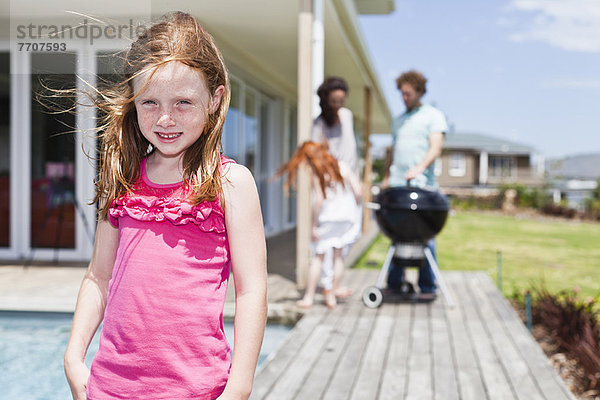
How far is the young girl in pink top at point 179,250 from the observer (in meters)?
1.18

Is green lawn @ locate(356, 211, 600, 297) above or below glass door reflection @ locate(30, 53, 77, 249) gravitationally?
below

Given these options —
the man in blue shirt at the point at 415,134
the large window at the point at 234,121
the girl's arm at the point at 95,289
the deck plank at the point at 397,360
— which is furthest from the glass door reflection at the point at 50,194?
the girl's arm at the point at 95,289

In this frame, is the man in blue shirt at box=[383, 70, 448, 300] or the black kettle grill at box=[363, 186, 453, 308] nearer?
the black kettle grill at box=[363, 186, 453, 308]

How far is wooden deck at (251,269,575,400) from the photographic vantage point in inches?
115

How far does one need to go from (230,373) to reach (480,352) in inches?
108

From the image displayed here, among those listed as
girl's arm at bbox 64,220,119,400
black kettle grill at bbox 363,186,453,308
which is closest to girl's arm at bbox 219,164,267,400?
girl's arm at bbox 64,220,119,400

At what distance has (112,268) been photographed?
1310 mm

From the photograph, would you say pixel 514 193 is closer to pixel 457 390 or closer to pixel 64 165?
pixel 64 165

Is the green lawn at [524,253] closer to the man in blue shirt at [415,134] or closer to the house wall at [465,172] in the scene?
the man in blue shirt at [415,134]

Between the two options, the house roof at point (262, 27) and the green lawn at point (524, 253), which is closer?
the house roof at point (262, 27)

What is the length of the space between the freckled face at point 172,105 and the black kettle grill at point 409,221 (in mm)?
3455

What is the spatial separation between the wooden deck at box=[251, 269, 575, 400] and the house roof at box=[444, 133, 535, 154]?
37379 millimetres

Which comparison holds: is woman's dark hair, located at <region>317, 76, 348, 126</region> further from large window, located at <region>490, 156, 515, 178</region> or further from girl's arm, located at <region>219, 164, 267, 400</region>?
large window, located at <region>490, 156, 515, 178</region>

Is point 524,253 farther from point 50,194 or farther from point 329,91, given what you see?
point 50,194
